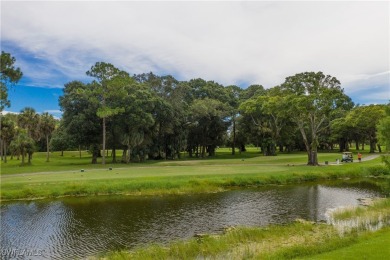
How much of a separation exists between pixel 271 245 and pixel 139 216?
Answer: 11.8 metres

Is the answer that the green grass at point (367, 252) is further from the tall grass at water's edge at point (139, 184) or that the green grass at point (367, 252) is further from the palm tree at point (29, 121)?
the palm tree at point (29, 121)

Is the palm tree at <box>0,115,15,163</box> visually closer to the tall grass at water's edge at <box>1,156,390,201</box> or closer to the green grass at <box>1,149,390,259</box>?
the tall grass at water's edge at <box>1,156,390,201</box>

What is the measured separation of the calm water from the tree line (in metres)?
23.3

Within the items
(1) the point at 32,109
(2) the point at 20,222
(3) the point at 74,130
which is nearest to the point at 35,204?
(2) the point at 20,222

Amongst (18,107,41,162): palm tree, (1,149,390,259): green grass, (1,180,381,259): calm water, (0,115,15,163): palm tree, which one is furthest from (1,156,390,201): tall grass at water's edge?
(18,107,41,162): palm tree

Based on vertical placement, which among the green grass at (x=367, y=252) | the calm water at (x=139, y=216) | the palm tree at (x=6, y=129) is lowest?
the calm water at (x=139, y=216)

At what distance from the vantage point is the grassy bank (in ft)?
50.2

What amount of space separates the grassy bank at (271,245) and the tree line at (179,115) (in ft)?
119

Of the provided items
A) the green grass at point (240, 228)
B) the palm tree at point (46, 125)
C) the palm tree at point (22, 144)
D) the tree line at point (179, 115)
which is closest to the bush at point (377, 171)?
the green grass at point (240, 228)

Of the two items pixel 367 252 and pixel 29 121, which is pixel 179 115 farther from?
pixel 367 252

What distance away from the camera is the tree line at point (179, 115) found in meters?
56.2

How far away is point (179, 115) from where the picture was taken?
80.6 meters

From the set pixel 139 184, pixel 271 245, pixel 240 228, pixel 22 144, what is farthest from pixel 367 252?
pixel 22 144

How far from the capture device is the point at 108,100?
6925 cm
